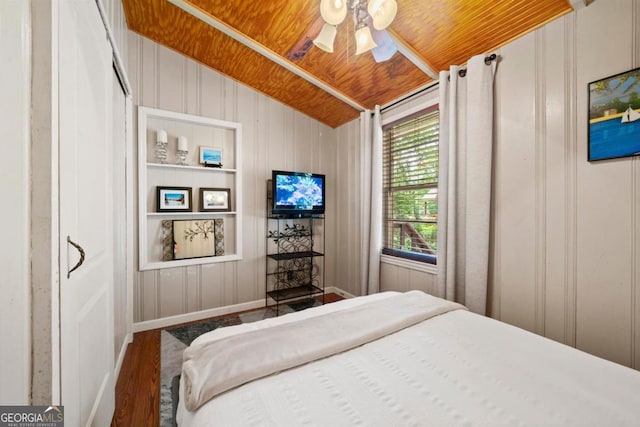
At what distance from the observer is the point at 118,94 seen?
1929mm

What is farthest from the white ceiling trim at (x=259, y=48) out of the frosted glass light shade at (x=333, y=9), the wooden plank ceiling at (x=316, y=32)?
the frosted glass light shade at (x=333, y=9)

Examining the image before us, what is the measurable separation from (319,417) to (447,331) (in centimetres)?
86

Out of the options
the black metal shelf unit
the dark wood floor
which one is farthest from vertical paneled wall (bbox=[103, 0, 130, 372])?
the black metal shelf unit

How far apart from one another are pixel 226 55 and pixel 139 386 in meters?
3.04

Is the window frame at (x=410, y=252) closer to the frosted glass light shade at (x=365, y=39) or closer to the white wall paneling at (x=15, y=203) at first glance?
the frosted glass light shade at (x=365, y=39)

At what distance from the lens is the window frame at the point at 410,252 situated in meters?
2.42

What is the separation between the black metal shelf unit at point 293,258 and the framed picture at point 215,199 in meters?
0.56

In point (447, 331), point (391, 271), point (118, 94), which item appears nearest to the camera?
point (447, 331)

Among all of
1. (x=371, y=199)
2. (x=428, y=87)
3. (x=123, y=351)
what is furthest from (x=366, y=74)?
(x=123, y=351)

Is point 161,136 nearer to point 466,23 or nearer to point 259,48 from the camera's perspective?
point 259,48

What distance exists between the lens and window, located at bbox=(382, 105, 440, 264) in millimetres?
2484

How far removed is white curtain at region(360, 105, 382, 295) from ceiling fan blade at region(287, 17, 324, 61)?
1015 millimetres

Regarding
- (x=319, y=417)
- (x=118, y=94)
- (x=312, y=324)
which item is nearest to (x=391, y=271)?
(x=312, y=324)

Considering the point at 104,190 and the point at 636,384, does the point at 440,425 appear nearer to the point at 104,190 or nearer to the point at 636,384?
the point at 636,384
